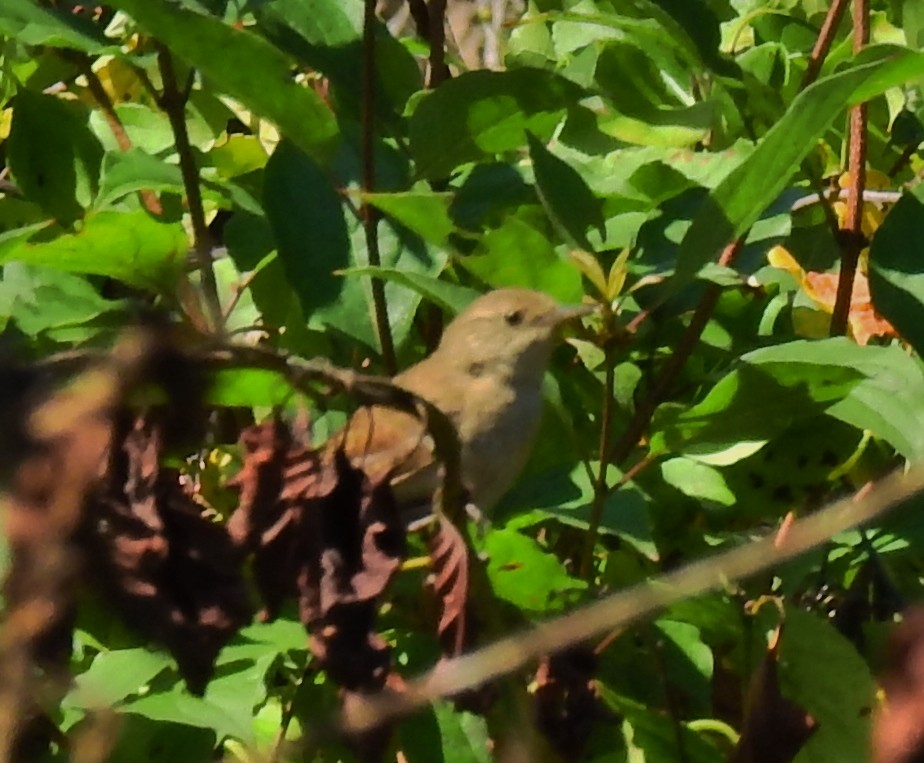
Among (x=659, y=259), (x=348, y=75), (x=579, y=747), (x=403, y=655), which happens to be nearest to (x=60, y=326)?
(x=348, y=75)

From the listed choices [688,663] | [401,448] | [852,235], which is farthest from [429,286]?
[852,235]

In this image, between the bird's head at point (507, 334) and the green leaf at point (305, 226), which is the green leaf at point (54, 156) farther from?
the bird's head at point (507, 334)

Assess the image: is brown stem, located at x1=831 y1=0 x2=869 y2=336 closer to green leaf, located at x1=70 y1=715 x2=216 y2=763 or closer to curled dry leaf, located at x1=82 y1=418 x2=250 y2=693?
green leaf, located at x1=70 y1=715 x2=216 y2=763

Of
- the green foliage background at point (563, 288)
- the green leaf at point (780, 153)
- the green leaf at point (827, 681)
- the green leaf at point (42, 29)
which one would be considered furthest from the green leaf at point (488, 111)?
the green leaf at point (827, 681)

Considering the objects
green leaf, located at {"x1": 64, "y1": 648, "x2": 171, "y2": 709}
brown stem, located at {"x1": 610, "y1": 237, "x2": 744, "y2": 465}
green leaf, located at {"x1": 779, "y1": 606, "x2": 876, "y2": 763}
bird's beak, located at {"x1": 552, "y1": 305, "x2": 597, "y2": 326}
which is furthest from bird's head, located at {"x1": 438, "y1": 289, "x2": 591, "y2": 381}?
green leaf, located at {"x1": 64, "y1": 648, "x2": 171, "y2": 709}

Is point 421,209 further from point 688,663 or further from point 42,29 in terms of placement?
point 688,663

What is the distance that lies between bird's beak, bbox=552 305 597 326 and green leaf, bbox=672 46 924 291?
237mm

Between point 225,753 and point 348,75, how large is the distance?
76 cm

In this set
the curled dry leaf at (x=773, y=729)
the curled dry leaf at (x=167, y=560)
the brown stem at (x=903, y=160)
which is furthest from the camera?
the brown stem at (x=903, y=160)

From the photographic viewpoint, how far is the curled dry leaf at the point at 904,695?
2.30 ft

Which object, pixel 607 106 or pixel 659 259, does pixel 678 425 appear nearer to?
pixel 659 259

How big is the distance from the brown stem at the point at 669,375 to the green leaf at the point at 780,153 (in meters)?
0.22

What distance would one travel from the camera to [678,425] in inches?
64.9

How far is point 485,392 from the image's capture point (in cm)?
282
